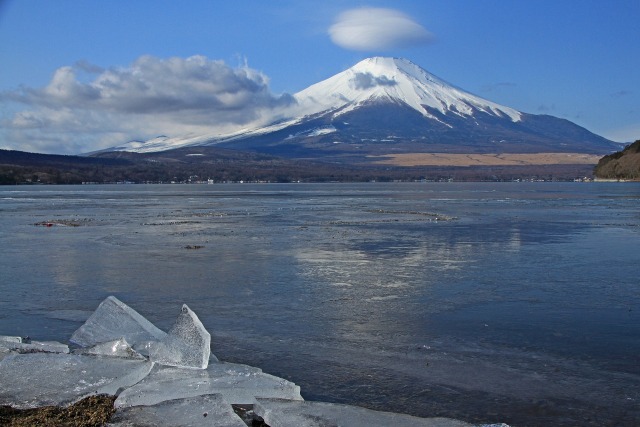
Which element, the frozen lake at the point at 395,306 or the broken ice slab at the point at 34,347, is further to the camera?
the broken ice slab at the point at 34,347

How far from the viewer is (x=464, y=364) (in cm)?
765

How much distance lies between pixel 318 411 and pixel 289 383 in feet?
2.02

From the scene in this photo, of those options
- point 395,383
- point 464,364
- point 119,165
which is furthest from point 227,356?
point 119,165

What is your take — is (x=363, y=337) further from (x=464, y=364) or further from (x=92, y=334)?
(x=92, y=334)

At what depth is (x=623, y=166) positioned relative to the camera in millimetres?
114188

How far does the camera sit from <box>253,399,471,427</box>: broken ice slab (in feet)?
18.8

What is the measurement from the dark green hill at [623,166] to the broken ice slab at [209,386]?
11403cm

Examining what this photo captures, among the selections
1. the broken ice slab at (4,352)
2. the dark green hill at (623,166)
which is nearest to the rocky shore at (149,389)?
the broken ice slab at (4,352)

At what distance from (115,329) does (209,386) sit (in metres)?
2.36

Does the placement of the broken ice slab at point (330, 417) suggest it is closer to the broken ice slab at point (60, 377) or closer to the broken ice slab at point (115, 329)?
the broken ice slab at point (60, 377)

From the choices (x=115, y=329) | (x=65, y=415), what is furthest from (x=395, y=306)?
(x=65, y=415)

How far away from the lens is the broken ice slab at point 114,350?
7707 millimetres

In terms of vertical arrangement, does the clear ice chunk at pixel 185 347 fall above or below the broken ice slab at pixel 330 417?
above

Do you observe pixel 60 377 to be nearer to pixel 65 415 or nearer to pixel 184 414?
pixel 65 415
